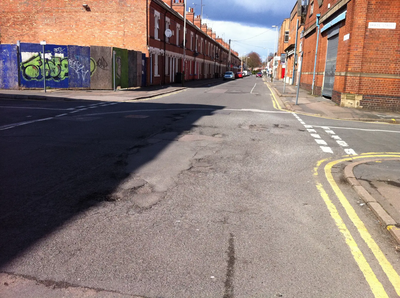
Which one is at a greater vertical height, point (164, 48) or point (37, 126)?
point (164, 48)

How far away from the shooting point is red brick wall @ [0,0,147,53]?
1210 inches

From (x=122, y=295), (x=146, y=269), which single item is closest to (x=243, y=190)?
(x=146, y=269)

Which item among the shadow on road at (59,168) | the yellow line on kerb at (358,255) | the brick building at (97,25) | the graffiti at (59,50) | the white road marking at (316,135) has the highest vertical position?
the brick building at (97,25)

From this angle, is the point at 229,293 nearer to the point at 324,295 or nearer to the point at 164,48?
the point at 324,295

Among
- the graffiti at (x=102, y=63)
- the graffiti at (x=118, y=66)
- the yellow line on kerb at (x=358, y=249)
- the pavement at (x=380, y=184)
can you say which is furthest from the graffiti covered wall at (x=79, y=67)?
the yellow line on kerb at (x=358, y=249)

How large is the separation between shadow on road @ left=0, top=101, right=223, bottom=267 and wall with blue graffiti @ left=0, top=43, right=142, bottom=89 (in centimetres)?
1506

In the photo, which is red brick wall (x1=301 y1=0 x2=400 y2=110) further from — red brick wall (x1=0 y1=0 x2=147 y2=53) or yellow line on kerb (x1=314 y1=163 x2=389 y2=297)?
red brick wall (x1=0 y1=0 x2=147 y2=53)

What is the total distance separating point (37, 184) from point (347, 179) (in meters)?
4.90

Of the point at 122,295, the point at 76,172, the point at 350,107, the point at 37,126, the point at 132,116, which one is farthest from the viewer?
the point at 350,107

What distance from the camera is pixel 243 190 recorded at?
548 cm

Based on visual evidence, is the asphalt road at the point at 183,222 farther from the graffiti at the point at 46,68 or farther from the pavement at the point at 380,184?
the graffiti at the point at 46,68

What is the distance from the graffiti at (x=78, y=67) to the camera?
1009 inches

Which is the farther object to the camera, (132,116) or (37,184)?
(132,116)

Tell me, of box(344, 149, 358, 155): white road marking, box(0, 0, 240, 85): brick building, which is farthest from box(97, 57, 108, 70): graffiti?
box(344, 149, 358, 155): white road marking
